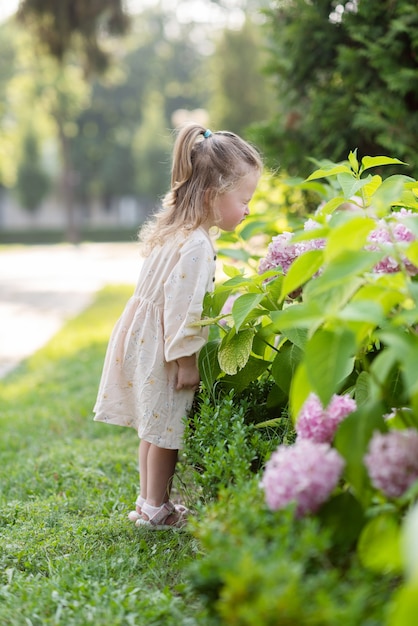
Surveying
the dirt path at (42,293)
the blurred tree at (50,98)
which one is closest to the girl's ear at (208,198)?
the dirt path at (42,293)

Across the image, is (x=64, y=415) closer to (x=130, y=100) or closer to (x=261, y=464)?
(x=261, y=464)

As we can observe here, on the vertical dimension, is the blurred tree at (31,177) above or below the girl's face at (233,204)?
below

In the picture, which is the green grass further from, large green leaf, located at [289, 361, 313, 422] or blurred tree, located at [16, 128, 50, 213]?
blurred tree, located at [16, 128, 50, 213]

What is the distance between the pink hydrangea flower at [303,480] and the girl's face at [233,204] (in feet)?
4.86

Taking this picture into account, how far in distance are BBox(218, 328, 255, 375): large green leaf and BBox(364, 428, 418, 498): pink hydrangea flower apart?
93 centimetres

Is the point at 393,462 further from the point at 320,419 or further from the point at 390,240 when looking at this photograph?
the point at 390,240

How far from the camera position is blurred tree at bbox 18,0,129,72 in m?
12.6

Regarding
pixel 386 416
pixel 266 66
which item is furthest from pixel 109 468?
pixel 266 66

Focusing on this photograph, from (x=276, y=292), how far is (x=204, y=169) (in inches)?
28.2

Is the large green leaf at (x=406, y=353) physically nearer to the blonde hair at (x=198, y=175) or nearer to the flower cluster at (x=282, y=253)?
the flower cluster at (x=282, y=253)

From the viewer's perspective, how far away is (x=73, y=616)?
1.84 metres

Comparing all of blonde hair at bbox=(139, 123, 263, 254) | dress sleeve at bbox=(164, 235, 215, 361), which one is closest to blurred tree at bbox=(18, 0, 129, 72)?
blonde hair at bbox=(139, 123, 263, 254)

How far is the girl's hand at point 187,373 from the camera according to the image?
104 inches

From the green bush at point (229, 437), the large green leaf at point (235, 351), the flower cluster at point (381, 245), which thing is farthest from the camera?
the large green leaf at point (235, 351)
